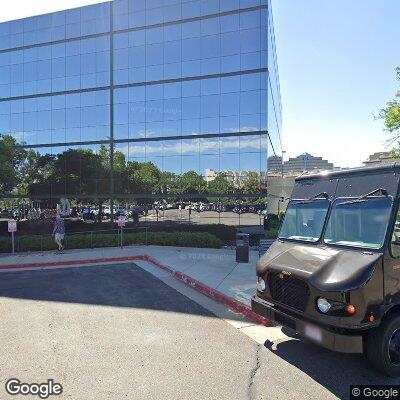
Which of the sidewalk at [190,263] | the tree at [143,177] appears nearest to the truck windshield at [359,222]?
the sidewalk at [190,263]

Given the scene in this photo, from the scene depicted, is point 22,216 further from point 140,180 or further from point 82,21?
point 82,21

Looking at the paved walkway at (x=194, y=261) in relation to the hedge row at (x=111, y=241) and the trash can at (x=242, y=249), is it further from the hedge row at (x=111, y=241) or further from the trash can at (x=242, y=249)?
the hedge row at (x=111, y=241)

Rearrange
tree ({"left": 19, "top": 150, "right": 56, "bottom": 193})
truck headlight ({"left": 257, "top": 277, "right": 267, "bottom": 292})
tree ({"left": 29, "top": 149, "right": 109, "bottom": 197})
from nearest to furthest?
truck headlight ({"left": 257, "top": 277, "right": 267, "bottom": 292}) → tree ({"left": 29, "top": 149, "right": 109, "bottom": 197}) → tree ({"left": 19, "top": 150, "right": 56, "bottom": 193})

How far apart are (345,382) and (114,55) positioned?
2486 centimetres

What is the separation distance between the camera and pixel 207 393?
4328mm

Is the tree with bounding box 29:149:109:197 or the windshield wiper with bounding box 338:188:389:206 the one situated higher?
the tree with bounding box 29:149:109:197

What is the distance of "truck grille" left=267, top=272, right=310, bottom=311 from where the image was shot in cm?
500

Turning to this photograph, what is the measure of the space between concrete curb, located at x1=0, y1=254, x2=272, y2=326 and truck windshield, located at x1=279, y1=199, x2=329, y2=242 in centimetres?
170

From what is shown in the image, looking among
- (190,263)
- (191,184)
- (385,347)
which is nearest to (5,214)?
(191,184)

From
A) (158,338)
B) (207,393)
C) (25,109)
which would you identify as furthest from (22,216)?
(207,393)

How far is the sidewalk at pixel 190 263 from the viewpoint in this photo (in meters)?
9.04

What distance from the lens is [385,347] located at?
465 cm

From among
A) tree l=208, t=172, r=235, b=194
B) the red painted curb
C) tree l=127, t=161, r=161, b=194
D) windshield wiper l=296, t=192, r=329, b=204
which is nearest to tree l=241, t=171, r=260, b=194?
tree l=208, t=172, r=235, b=194

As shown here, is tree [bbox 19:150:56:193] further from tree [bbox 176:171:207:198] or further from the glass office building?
tree [bbox 176:171:207:198]
